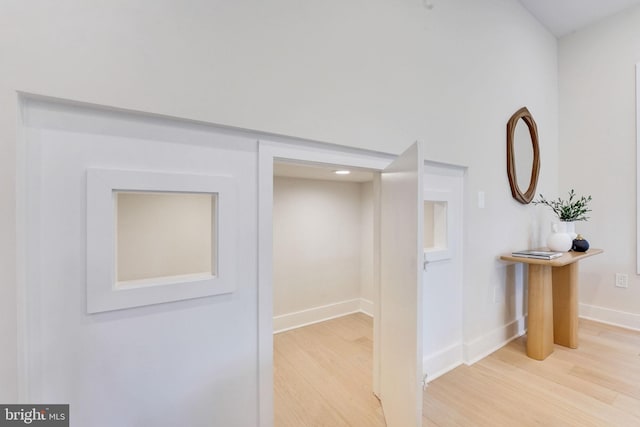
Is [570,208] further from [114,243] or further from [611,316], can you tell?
[114,243]

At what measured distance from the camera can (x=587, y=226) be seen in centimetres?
295

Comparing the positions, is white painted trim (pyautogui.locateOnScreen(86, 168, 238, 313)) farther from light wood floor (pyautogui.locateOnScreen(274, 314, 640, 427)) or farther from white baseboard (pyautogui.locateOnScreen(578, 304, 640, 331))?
white baseboard (pyautogui.locateOnScreen(578, 304, 640, 331))

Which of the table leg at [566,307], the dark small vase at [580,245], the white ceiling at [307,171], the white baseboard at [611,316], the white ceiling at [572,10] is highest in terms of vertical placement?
the white ceiling at [572,10]

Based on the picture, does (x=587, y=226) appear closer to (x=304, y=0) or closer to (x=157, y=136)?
(x=304, y=0)

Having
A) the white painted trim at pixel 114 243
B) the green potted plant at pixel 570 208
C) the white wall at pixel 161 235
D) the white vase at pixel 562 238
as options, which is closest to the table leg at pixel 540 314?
the white vase at pixel 562 238

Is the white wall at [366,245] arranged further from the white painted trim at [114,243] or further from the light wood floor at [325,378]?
the white painted trim at [114,243]

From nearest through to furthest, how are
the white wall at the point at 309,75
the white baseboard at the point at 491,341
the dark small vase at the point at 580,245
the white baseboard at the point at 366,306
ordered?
the white wall at the point at 309,75 < the white baseboard at the point at 491,341 < the dark small vase at the point at 580,245 < the white baseboard at the point at 366,306

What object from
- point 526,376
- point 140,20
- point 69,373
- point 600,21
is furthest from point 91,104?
point 600,21

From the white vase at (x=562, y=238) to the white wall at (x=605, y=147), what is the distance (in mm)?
788

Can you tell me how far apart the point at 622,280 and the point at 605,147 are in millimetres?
1407

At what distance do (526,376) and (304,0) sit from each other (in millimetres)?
2742

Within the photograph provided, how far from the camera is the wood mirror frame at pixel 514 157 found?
233 centimetres

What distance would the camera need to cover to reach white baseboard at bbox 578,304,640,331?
2.65 m

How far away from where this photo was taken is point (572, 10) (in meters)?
2.69
